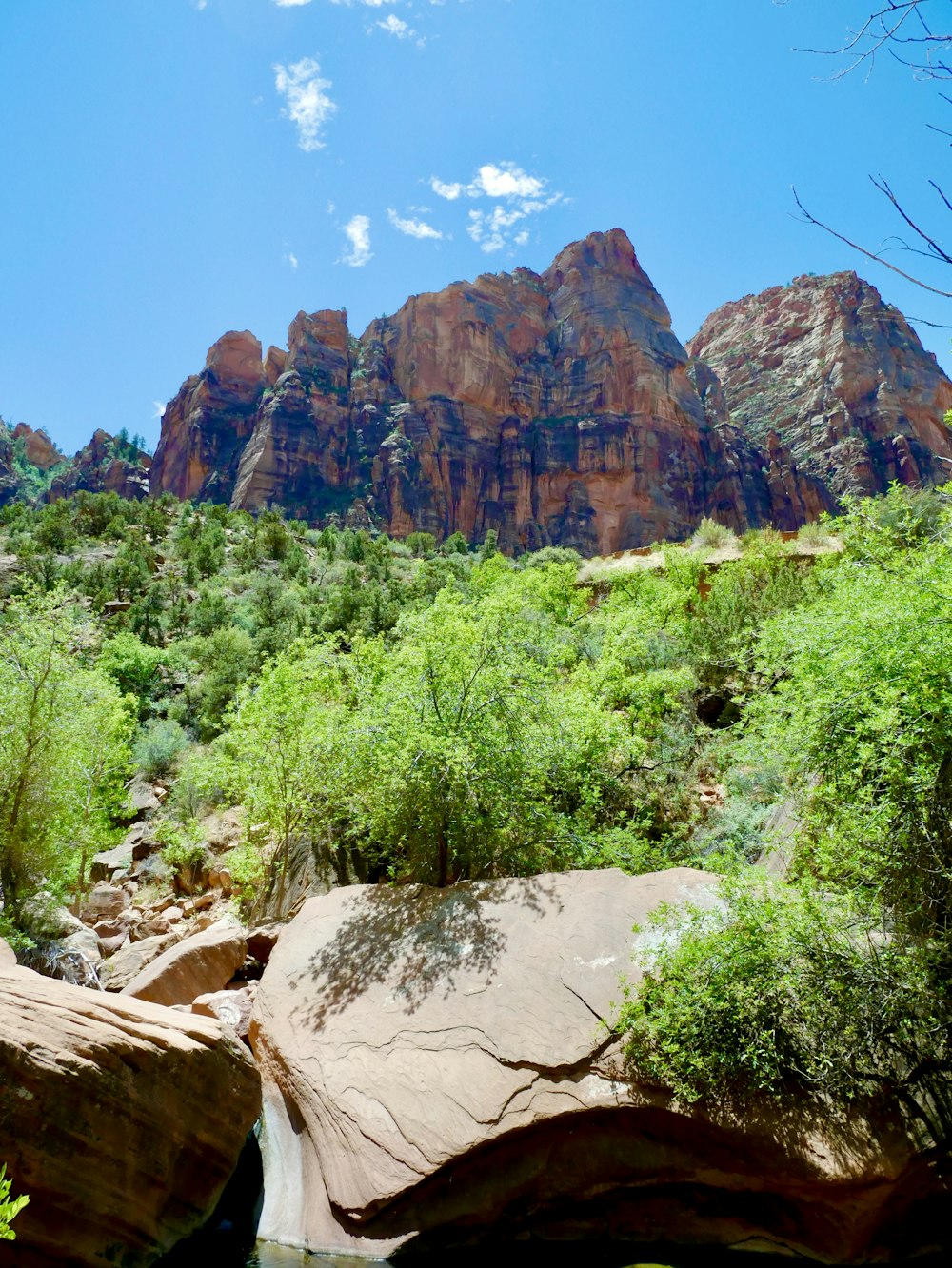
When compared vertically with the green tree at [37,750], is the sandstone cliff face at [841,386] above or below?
above

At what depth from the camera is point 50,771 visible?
10.9m

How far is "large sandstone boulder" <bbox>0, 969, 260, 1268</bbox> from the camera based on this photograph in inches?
181

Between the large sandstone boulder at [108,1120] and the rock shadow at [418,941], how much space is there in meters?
1.49

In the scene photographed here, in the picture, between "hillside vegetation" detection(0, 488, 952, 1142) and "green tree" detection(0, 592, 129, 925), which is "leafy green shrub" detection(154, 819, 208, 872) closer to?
"hillside vegetation" detection(0, 488, 952, 1142)

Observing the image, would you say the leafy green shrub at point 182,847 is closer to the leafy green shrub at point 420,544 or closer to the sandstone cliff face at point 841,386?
the leafy green shrub at point 420,544

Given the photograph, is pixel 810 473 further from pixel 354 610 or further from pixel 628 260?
pixel 354 610

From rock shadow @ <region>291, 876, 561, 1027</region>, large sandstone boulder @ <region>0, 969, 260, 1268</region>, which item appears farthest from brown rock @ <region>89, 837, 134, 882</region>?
large sandstone boulder @ <region>0, 969, 260, 1268</region>

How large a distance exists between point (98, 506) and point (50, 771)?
129 feet

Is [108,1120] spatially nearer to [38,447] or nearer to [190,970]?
[190,970]

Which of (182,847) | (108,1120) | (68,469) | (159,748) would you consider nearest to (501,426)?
(159,748)

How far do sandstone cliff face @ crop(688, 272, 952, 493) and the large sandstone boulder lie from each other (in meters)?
86.5

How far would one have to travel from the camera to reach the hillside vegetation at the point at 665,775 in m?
5.46

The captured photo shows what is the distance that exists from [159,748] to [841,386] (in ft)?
316

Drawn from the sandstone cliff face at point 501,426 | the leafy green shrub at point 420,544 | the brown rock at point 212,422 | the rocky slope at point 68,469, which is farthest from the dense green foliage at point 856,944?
the rocky slope at point 68,469
